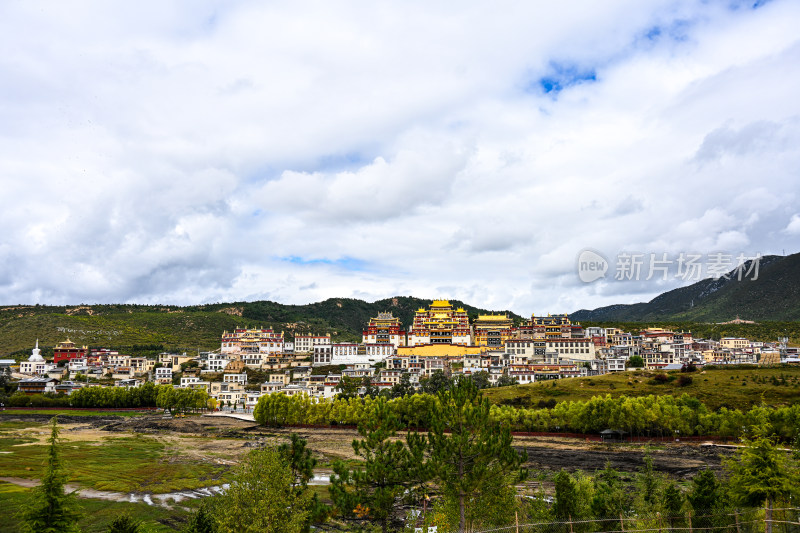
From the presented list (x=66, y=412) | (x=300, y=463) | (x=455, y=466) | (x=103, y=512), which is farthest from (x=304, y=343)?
(x=455, y=466)

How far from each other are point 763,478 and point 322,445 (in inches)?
2317

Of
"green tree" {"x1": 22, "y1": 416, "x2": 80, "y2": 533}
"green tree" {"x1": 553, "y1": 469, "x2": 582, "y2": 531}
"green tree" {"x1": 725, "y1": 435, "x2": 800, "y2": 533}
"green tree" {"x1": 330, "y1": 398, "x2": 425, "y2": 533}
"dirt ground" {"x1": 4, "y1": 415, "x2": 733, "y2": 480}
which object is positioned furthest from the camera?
"dirt ground" {"x1": 4, "y1": 415, "x2": 733, "y2": 480}

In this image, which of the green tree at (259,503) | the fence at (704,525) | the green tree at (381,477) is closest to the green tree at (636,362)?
Answer: the fence at (704,525)

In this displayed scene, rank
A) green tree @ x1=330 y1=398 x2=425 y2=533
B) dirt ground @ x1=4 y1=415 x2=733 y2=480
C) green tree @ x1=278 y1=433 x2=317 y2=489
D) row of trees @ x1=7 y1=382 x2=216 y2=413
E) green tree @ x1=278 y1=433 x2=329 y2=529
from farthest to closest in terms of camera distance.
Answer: row of trees @ x1=7 y1=382 x2=216 y2=413, dirt ground @ x1=4 y1=415 x2=733 y2=480, green tree @ x1=278 y1=433 x2=317 y2=489, green tree @ x1=278 y1=433 x2=329 y2=529, green tree @ x1=330 y1=398 x2=425 y2=533

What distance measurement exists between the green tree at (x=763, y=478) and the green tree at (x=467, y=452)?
28.2 feet

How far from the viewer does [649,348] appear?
124250mm

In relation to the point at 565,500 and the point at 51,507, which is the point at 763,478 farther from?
the point at 51,507

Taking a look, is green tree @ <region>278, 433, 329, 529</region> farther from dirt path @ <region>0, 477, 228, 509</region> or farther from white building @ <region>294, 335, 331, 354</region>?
white building @ <region>294, 335, 331, 354</region>

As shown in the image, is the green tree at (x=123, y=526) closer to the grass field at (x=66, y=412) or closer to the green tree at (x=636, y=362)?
the grass field at (x=66, y=412)

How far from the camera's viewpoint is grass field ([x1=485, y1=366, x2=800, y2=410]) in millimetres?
80562

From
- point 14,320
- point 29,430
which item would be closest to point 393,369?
point 29,430

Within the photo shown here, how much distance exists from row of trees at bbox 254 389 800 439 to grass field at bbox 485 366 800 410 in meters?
5.98

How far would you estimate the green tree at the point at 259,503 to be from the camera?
20.8 m

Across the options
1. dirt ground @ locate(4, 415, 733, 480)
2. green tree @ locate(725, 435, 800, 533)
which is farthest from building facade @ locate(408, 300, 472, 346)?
green tree @ locate(725, 435, 800, 533)
